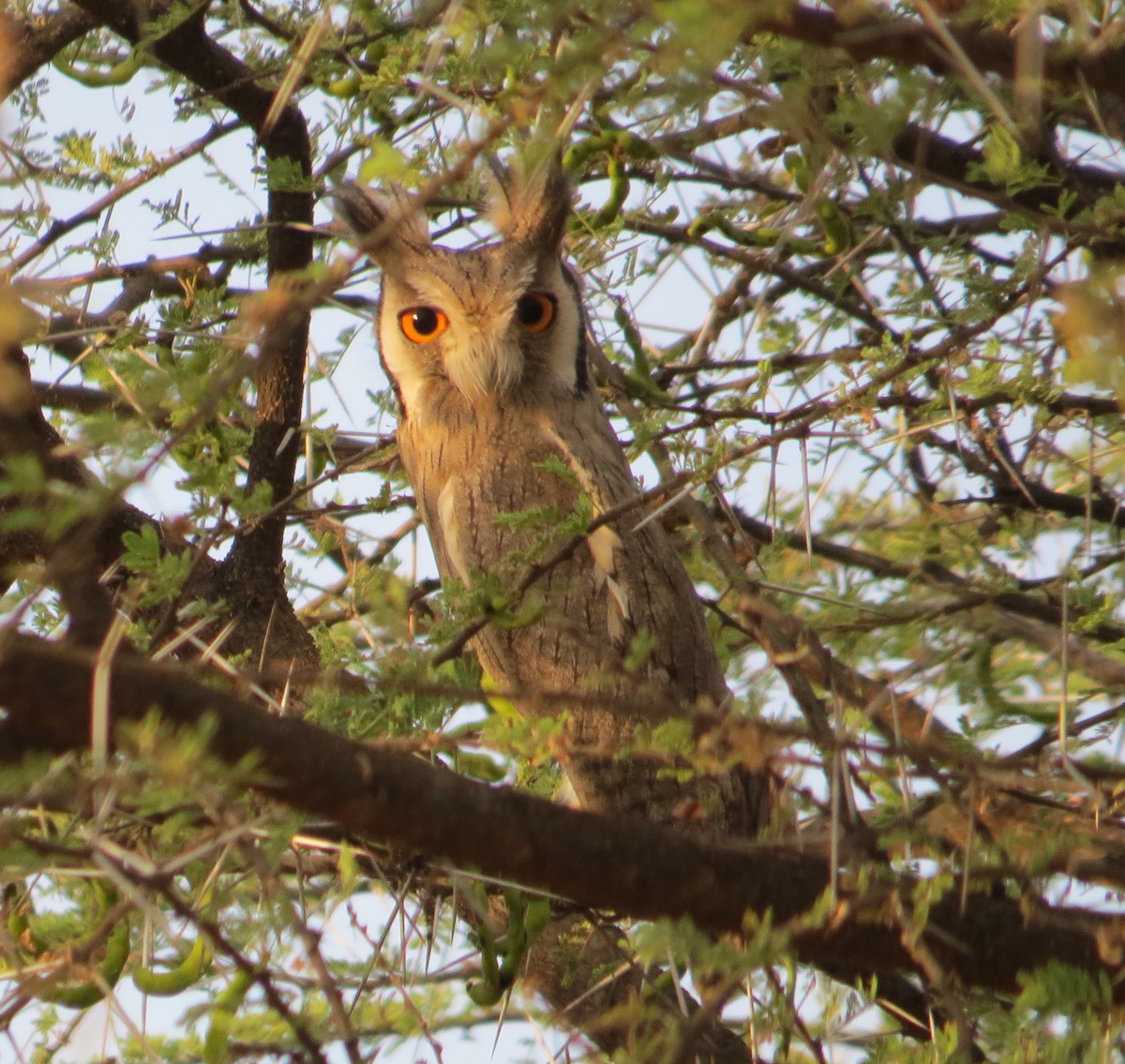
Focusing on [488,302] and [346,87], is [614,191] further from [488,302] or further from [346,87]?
[488,302]

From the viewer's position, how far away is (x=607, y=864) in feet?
4.67

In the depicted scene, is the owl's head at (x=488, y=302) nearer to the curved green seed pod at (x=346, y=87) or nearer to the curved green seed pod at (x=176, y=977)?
the curved green seed pod at (x=346, y=87)

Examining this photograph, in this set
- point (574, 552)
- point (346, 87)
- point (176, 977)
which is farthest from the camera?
point (574, 552)

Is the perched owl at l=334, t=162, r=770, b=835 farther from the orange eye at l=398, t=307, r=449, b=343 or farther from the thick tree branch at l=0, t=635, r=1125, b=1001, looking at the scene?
the thick tree branch at l=0, t=635, r=1125, b=1001

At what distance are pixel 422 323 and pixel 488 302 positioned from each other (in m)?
0.20

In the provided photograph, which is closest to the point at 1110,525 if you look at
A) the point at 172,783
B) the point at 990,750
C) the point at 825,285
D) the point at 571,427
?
the point at 825,285

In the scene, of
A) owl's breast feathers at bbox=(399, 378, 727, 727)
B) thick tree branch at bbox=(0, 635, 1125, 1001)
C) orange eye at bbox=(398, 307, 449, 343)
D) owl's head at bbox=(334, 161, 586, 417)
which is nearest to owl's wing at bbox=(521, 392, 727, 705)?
owl's breast feathers at bbox=(399, 378, 727, 727)

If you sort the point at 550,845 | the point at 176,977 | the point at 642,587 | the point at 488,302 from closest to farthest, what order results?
the point at 550,845
the point at 176,977
the point at 642,587
the point at 488,302

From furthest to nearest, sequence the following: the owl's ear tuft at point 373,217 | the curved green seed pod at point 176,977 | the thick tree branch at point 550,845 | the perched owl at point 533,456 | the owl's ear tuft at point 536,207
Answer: the owl's ear tuft at point 373,217 < the owl's ear tuft at point 536,207 < the perched owl at point 533,456 < the curved green seed pod at point 176,977 < the thick tree branch at point 550,845

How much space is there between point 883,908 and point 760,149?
80.2 inches

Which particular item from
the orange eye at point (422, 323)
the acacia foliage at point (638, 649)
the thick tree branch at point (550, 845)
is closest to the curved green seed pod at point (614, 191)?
the acacia foliage at point (638, 649)

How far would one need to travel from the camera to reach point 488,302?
3.28 m

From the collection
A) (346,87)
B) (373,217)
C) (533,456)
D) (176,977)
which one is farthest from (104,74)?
(176,977)

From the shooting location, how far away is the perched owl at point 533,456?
301 centimetres
